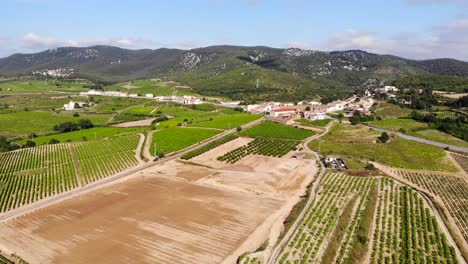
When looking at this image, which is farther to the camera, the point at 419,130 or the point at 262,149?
the point at 419,130

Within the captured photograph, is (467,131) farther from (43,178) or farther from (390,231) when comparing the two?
(43,178)

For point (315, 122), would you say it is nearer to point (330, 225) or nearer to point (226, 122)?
point (226, 122)

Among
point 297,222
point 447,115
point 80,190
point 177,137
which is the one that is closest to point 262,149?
point 177,137

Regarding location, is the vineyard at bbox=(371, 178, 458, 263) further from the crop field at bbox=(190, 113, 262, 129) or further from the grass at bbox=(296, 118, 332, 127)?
the crop field at bbox=(190, 113, 262, 129)

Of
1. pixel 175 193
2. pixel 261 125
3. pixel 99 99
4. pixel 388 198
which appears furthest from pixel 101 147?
pixel 99 99

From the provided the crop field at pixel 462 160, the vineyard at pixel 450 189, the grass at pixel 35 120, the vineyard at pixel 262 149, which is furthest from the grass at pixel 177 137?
the crop field at pixel 462 160

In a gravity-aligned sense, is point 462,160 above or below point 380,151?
below

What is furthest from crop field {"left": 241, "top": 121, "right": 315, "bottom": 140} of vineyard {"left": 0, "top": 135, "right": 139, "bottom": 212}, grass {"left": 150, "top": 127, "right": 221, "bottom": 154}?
vineyard {"left": 0, "top": 135, "right": 139, "bottom": 212}
